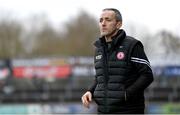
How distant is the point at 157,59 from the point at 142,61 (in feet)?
79.8

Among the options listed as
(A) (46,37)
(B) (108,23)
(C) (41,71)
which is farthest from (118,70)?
(A) (46,37)

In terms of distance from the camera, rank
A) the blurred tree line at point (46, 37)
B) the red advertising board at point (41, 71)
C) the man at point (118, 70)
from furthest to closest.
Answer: the blurred tree line at point (46, 37)
the red advertising board at point (41, 71)
the man at point (118, 70)

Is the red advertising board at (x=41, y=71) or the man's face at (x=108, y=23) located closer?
the man's face at (x=108, y=23)

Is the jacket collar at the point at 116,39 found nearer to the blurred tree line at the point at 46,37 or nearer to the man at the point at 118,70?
the man at the point at 118,70

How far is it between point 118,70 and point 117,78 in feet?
0.20

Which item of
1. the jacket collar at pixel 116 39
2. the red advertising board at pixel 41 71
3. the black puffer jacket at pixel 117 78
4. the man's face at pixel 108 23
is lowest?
the red advertising board at pixel 41 71

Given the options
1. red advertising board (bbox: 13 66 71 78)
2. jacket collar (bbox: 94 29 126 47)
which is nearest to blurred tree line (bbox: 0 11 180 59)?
red advertising board (bbox: 13 66 71 78)

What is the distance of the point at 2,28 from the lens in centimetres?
6372

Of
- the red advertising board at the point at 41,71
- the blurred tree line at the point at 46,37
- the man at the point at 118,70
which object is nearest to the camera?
the man at the point at 118,70

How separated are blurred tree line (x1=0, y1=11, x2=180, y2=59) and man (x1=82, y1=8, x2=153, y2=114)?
44.9m

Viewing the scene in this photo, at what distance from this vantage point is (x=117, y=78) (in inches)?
167

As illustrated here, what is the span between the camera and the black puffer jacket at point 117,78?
4.22 meters

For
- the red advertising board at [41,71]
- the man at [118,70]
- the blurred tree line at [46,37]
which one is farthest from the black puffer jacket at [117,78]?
the blurred tree line at [46,37]

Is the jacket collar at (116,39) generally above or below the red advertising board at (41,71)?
above
